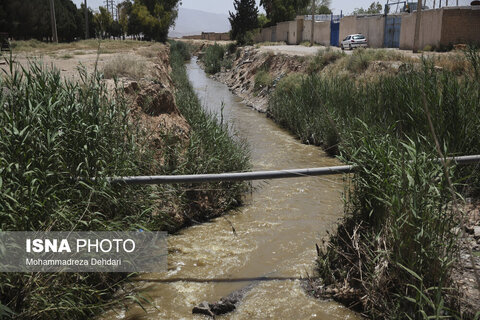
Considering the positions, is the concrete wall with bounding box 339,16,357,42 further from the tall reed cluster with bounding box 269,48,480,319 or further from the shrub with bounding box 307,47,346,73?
the tall reed cluster with bounding box 269,48,480,319

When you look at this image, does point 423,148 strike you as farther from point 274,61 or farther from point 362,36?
point 362,36

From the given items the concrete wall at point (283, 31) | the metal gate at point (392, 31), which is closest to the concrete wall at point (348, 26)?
the metal gate at point (392, 31)

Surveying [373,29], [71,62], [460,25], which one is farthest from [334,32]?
[71,62]

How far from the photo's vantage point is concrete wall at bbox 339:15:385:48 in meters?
35.0

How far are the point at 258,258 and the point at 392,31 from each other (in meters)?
31.9

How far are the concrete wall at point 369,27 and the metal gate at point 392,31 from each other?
604 millimetres

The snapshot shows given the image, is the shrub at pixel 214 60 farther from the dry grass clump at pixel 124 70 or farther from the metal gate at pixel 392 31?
the dry grass clump at pixel 124 70

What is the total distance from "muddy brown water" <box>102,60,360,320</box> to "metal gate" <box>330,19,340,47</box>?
3896 cm

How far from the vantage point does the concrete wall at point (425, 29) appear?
25.7 meters

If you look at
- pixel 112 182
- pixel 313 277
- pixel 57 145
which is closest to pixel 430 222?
pixel 313 277

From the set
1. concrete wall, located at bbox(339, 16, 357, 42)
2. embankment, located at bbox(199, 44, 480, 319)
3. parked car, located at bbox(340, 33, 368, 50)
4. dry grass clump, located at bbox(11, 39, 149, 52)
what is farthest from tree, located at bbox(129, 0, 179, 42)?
embankment, located at bbox(199, 44, 480, 319)

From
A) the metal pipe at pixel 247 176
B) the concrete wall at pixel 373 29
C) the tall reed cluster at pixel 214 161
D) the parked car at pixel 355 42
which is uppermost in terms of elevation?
the concrete wall at pixel 373 29

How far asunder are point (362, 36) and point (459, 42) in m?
10.9

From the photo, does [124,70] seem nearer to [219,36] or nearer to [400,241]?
[400,241]
